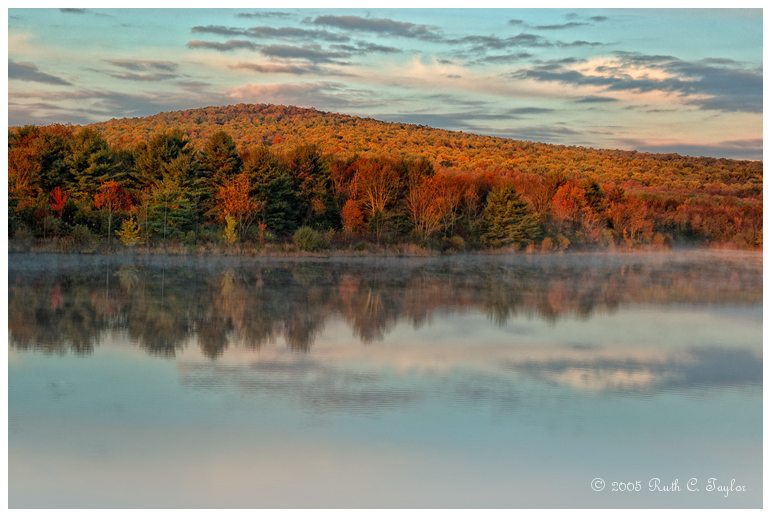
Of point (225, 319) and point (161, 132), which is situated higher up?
point (161, 132)

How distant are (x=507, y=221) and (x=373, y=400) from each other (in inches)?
1024

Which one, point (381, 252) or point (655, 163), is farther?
point (655, 163)

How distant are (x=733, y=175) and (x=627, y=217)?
4.68 metres

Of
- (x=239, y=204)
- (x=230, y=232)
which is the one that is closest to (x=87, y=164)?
(x=239, y=204)

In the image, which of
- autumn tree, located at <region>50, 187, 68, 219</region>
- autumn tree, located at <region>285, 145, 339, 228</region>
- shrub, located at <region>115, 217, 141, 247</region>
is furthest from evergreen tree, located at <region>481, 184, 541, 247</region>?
autumn tree, located at <region>50, 187, 68, 219</region>

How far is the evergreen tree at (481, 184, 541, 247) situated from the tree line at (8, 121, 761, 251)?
0.05 m

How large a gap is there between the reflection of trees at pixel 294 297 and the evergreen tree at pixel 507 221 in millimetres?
9102

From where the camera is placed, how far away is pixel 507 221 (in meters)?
33.2

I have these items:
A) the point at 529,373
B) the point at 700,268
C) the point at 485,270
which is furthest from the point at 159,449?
the point at 700,268

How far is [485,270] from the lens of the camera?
22.8 m

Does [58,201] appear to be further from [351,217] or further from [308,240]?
[351,217]
